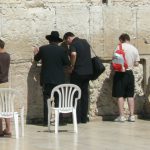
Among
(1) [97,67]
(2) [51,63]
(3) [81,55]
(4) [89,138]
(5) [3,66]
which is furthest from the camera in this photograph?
(1) [97,67]

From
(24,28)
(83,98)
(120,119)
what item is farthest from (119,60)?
(24,28)

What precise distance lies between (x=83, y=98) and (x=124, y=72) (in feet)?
3.39

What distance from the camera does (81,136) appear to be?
11.9 metres

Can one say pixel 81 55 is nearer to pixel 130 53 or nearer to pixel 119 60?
pixel 119 60

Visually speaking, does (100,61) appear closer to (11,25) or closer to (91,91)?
(91,91)

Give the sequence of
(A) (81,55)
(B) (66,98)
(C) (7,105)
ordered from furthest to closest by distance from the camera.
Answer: (A) (81,55) → (B) (66,98) → (C) (7,105)

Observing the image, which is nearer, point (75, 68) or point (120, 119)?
point (75, 68)

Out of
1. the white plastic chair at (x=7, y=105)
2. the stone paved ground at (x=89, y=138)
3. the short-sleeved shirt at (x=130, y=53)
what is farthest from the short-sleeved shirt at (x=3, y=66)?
the short-sleeved shirt at (x=130, y=53)

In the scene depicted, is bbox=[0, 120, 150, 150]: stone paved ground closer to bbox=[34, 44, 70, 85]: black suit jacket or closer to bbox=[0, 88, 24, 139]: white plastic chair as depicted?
bbox=[0, 88, 24, 139]: white plastic chair

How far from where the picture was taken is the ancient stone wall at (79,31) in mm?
13406

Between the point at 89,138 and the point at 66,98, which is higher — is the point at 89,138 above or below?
below

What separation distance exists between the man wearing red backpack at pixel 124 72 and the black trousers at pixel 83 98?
2.14 ft

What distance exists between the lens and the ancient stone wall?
44.0ft

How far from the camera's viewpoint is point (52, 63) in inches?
512
